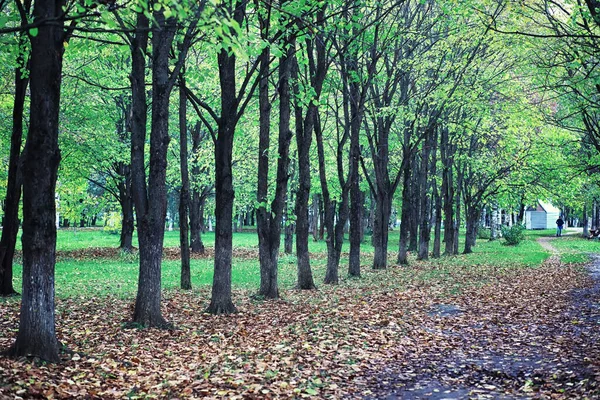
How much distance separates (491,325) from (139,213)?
7551 mm

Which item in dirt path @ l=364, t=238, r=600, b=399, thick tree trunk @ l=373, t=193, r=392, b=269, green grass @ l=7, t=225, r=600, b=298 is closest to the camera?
dirt path @ l=364, t=238, r=600, b=399

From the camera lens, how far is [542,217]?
89.6m

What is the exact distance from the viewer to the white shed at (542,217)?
89250 mm

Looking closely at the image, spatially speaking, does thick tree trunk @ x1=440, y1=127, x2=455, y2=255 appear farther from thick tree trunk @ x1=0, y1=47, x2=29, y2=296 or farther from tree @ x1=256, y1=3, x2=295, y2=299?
thick tree trunk @ x1=0, y1=47, x2=29, y2=296

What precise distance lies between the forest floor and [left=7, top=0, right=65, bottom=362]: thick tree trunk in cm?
43

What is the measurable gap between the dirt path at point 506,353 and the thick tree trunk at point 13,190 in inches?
384

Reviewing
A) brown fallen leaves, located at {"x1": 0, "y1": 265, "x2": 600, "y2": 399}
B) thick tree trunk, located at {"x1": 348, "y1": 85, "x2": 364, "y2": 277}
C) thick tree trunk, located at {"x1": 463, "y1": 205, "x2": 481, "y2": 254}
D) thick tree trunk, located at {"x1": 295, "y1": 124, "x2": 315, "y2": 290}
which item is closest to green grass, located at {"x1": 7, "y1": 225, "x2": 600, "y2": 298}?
thick tree trunk, located at {"x1": 348, "y1": 85, "x2": 364, "y2": 277}

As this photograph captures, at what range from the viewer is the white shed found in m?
89.2

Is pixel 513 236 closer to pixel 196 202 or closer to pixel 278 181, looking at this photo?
pixel 196 202

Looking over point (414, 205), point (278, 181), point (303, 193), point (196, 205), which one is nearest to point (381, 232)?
point (303, 193)

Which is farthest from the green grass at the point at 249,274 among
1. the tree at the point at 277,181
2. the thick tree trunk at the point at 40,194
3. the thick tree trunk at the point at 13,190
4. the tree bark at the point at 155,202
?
the thick tree trunk at the point at 40,194

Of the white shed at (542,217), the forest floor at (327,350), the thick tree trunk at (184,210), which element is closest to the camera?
the forest floor at (327,350)

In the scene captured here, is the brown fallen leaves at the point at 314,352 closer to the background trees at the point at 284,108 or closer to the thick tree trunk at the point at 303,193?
the background trees at the point at 284,108

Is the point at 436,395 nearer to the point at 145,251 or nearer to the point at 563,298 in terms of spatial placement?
the point at 145,251
